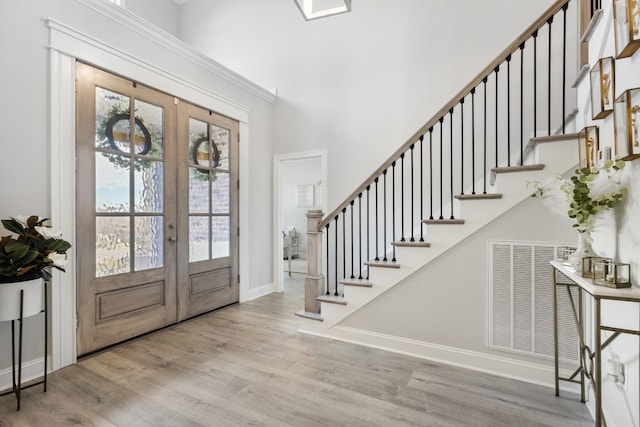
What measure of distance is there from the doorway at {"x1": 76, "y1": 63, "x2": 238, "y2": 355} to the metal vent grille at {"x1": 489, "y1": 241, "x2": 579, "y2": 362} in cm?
306

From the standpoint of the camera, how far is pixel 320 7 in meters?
1.99

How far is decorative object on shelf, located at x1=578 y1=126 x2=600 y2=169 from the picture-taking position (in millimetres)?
1774

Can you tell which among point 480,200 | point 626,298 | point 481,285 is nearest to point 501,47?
→ point 480,200

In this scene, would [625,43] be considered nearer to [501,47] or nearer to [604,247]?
[604,247]

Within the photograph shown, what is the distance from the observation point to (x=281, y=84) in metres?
4.77

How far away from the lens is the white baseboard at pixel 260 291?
4.37 m

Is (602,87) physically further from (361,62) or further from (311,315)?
(361,62)

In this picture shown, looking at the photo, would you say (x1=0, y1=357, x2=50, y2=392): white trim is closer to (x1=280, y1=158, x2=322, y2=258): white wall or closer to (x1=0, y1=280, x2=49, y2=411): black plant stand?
(x1=0, y1=280, x2=49, y2=411): black plant stand

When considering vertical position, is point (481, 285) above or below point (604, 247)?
below

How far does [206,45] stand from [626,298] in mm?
6366

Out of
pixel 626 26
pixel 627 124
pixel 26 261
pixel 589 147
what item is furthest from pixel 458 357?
pixel 26 261

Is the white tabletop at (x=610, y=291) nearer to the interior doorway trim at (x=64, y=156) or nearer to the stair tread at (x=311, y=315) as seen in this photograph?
the stair tread at (x=311, y=315)

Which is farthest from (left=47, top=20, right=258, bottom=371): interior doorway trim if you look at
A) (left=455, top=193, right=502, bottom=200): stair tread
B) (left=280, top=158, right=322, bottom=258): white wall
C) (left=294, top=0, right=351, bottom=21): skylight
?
(left=280, top=158, right=322, bottom=258): white wall

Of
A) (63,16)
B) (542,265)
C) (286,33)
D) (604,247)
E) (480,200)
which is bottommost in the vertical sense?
(542,265)
